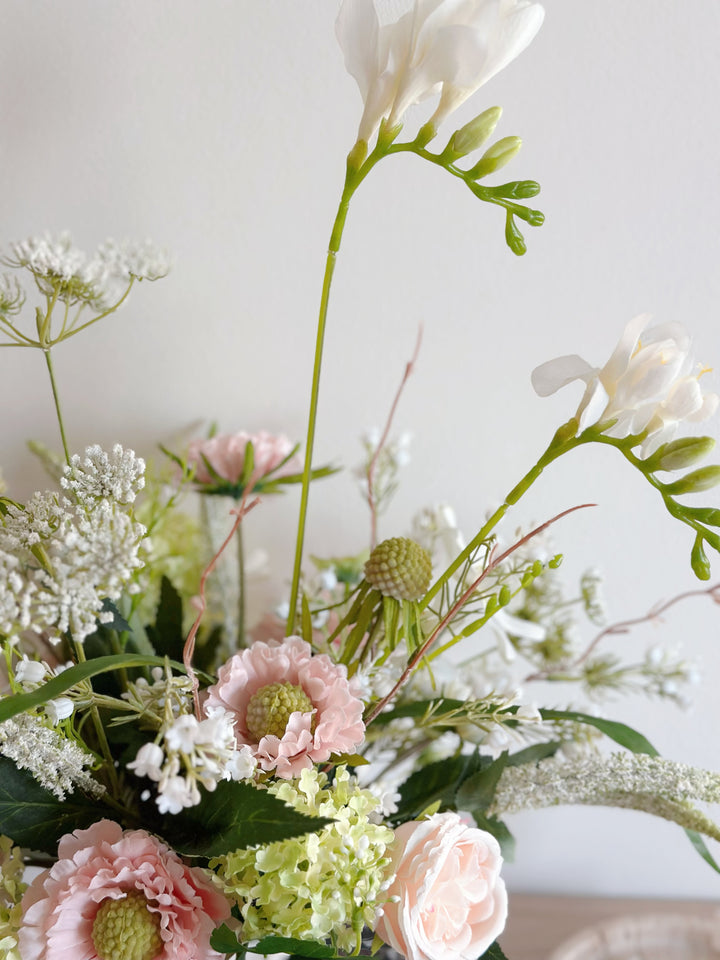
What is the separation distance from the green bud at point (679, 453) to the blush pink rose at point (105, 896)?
1.17 feet

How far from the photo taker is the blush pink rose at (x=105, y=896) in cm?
43

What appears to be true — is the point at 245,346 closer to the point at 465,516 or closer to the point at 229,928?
the point at 465,516

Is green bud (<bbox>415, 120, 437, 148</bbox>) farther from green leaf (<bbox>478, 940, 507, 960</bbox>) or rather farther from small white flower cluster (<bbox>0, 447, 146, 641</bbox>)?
green leaf (<bbox>478, 940, 507, 960</bbox>)

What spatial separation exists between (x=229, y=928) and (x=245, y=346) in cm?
48

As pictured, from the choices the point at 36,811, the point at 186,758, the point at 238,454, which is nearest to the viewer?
the point at 186,758

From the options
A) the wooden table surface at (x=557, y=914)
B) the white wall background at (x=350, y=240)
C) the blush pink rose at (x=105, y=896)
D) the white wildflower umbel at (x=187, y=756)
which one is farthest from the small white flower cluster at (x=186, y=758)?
the wooden table surface at (x=557, y=914)

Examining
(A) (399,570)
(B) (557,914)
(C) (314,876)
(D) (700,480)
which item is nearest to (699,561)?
(D) (700,480)

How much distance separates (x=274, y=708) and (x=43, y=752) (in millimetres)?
125

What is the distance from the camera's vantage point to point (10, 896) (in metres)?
0.49

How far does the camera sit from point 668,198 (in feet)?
2.30

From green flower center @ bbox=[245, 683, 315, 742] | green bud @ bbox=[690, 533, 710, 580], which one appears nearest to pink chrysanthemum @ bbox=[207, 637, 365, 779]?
green flower center @ bbox=[245, 683, 315, 742]

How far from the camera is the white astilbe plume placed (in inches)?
20.9

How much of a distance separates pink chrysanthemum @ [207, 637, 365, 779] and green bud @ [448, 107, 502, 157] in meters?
0.30

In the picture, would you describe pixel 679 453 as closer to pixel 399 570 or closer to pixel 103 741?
pixel 399 570
